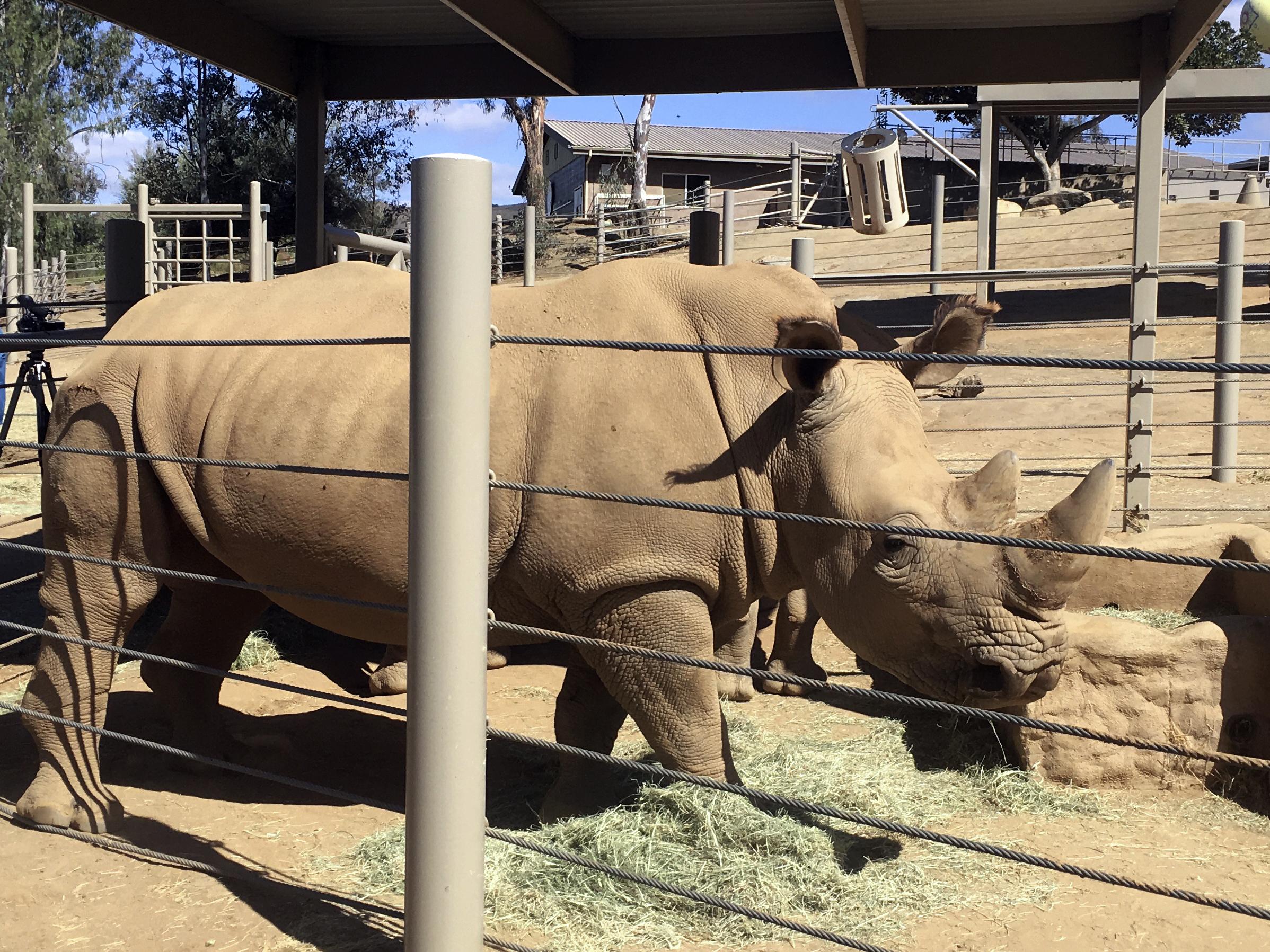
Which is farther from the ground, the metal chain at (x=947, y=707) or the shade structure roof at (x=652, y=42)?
the shade structure roof at (x=652, y=42)

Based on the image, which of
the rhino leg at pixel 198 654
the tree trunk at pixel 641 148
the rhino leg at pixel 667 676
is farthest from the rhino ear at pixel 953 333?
the tree trunk at pixel 641 148

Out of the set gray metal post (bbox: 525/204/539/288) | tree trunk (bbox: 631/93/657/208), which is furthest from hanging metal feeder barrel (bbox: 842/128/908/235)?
tree trunk (bbox: 631/93/657/208)

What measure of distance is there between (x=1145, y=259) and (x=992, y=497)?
415 cm

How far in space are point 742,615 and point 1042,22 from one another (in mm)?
4349

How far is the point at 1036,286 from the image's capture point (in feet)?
61.8

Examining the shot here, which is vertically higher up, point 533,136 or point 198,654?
point 533,136

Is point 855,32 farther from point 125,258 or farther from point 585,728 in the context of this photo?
point 125,258

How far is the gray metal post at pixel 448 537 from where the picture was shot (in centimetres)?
252

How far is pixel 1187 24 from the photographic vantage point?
20.9 ft

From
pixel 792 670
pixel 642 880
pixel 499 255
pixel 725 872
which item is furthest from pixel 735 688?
pixel 499 255

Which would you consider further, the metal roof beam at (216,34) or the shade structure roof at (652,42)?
the shade structure roof at (652,42)

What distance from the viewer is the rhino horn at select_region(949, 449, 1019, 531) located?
11.5 ft

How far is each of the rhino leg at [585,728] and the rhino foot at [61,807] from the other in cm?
149

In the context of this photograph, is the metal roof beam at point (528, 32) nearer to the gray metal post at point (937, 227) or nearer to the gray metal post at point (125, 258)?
the gray metal post at point (125, 258)
